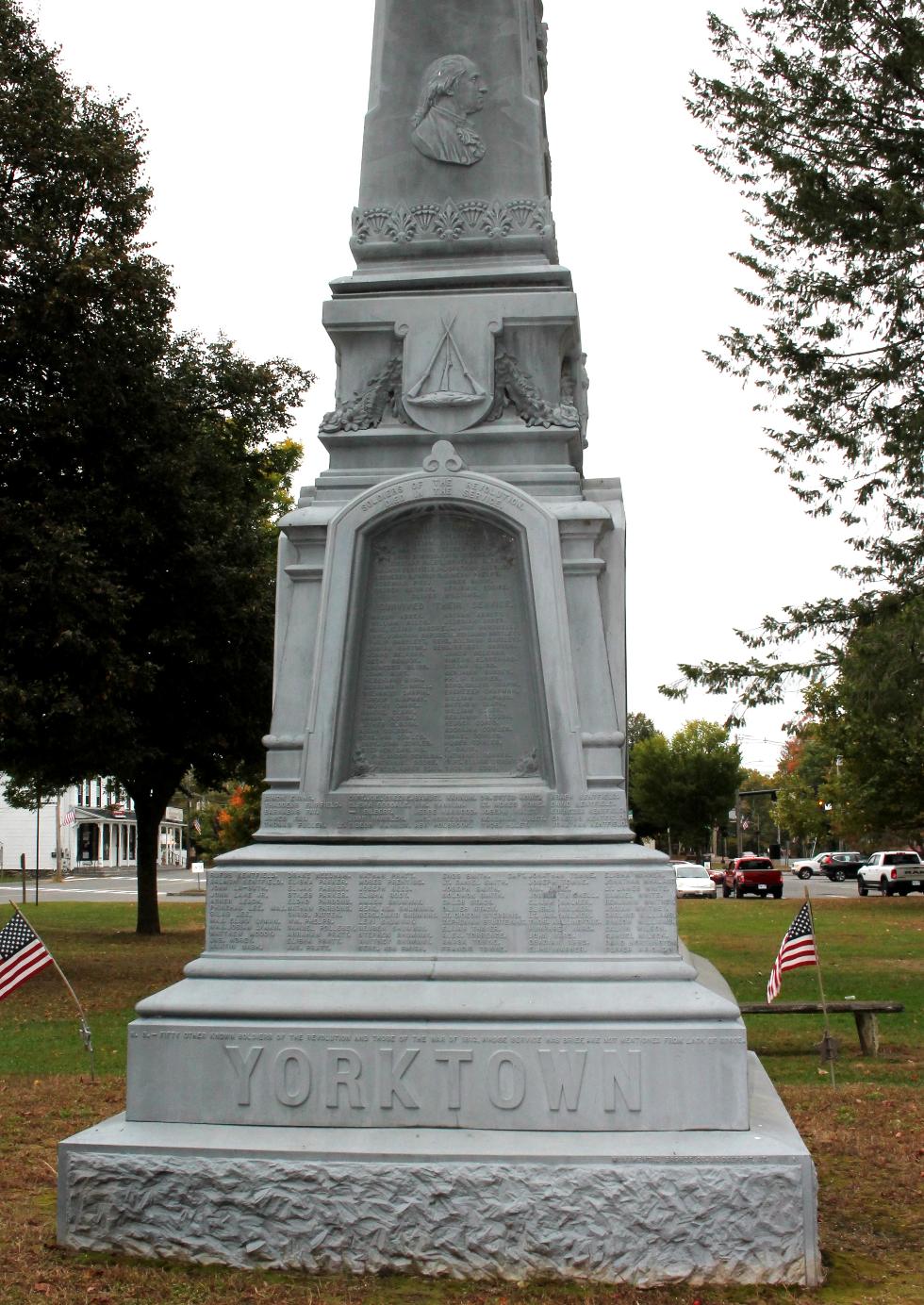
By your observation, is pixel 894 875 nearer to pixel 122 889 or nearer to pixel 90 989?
pixel 122 889

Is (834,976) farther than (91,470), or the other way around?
(834,976)

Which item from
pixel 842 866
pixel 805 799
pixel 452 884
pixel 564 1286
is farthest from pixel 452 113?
pixel 805 799

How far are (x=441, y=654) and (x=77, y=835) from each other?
9317 centimetres

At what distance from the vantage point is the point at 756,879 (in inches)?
2159

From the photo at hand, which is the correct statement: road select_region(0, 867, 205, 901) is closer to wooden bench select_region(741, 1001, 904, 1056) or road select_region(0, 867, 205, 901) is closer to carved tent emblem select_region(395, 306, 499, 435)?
wooden bench select_region(741, 1001, 904, 1056)

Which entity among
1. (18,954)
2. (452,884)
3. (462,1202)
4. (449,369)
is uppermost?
(449,369)

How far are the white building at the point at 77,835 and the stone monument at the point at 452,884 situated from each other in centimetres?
6297

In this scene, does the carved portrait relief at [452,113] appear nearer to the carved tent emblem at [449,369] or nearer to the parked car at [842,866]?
the carved tent emblem at [449,369]

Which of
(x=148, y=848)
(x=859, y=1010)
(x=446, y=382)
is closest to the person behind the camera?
(x=446, y=382)

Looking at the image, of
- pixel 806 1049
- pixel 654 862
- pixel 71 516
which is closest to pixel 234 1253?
pixel 654 862

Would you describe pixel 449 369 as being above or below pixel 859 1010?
above

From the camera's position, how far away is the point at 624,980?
248 inches

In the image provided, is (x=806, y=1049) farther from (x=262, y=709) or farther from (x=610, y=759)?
(x=262, y=709)

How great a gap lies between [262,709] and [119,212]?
821cm
